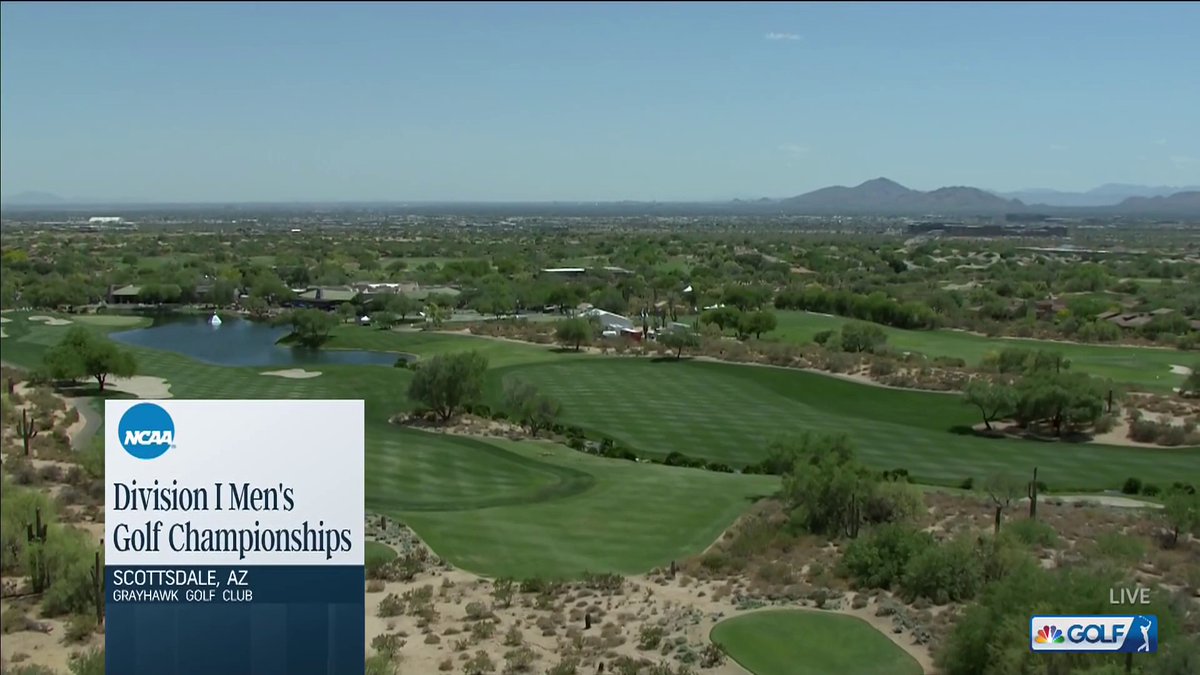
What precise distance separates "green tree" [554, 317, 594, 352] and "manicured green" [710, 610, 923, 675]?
36.0ft

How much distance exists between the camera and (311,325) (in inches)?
758

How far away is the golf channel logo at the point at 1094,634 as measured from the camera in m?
9.95

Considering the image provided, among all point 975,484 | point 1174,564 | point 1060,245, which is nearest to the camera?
point 1174,564

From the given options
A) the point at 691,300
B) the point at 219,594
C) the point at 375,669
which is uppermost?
the point at 691,300

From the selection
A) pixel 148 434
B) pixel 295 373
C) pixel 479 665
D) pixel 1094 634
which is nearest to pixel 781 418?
pixel 295 373

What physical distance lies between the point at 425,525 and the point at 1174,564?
10.7 meters

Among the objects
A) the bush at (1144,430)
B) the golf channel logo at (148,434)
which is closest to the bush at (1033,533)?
the bush at (1144,430)

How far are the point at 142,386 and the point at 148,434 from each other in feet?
19.6

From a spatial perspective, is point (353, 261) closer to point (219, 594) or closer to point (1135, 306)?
point (219, 594)

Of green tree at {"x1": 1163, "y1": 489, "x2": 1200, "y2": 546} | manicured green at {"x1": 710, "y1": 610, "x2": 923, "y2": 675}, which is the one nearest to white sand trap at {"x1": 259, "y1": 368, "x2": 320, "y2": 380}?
manicured green at {"x1": 710, "y1": 610, "x2": 923, "y2": 675}

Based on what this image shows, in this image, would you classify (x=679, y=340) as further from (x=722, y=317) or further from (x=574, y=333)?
(x=722, y=317)

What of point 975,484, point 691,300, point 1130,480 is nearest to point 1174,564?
point 1130,480

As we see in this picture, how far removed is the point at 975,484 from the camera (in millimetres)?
17266
